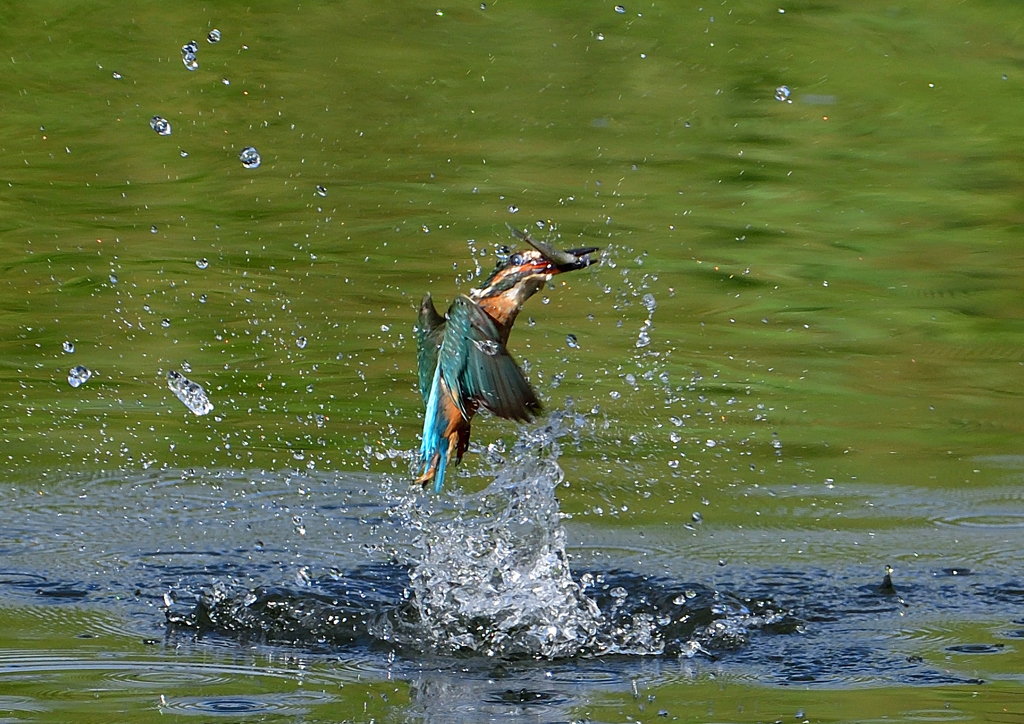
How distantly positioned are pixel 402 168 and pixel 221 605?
437 cm

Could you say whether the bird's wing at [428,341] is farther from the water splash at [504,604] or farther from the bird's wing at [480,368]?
the water splash at [504,604]

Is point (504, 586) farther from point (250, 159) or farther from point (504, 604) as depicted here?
point (250, 159)

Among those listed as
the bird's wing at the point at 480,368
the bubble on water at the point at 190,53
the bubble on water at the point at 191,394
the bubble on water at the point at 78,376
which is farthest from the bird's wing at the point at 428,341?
the bubble on water at the point at 190,53

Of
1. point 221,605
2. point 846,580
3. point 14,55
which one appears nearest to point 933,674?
point 846,580

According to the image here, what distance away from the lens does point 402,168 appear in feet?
26.0

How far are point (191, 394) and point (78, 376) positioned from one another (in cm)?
45

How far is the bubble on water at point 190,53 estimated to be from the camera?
8.52 metres

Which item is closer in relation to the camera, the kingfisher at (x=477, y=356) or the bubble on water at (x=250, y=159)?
the kingfisher at (x=477, y=356)

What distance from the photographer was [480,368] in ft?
11.9

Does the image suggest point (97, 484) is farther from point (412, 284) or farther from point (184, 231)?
point (184, 231)

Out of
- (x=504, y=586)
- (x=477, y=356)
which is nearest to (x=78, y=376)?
(x=504, y=586)

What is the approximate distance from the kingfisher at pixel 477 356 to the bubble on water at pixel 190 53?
4753mm

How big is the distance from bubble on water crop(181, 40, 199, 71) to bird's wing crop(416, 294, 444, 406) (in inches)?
179

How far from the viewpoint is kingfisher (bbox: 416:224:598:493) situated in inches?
141
